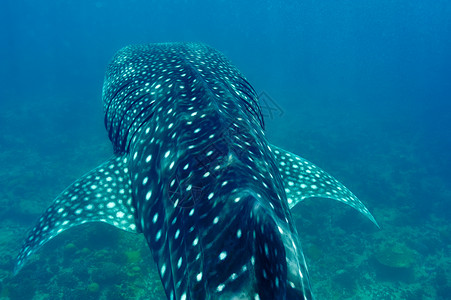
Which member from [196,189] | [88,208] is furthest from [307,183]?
[88,208]

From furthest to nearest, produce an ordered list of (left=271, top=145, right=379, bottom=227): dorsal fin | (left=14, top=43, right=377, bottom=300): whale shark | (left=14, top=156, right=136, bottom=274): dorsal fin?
1. (left=271, top=145, right=379, bottom=227): dorsal fin
2. (left=14, top=156, right=136, bottom=274): dorsal fin
3. (left=14, top=43, right=377, bottom=300): whale shark

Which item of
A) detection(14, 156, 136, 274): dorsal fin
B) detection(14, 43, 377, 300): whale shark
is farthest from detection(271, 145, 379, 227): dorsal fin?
detection(14, 156, 136, 274): dorsal fin

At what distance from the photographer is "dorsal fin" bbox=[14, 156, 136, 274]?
11.4ft

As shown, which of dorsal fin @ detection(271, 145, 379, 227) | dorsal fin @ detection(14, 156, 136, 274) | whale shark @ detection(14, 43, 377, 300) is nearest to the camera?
whale shark @ detection(14, 43, 377, 300)

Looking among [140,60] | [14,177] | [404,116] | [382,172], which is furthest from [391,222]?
[404,116]

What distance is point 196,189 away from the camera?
241cm

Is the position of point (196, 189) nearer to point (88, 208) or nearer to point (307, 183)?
point (88, 208)

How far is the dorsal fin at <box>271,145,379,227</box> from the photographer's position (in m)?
3.98

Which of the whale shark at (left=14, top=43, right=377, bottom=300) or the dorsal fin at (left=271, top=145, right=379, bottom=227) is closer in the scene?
the whale shark at (left=14, top=43, right=377, bottom=300)

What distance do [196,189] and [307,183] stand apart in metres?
2.14

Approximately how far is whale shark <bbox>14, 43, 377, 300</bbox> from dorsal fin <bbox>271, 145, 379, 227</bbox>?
0.02m

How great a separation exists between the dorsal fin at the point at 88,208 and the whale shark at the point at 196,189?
0.04 feet

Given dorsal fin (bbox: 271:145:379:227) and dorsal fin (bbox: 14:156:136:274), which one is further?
dorsal fin (bbox: 271:145:379:227)

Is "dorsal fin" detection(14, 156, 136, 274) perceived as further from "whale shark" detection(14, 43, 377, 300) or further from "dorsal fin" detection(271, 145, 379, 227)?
"dorsal fin" detection(271, 145, 379, 227)
